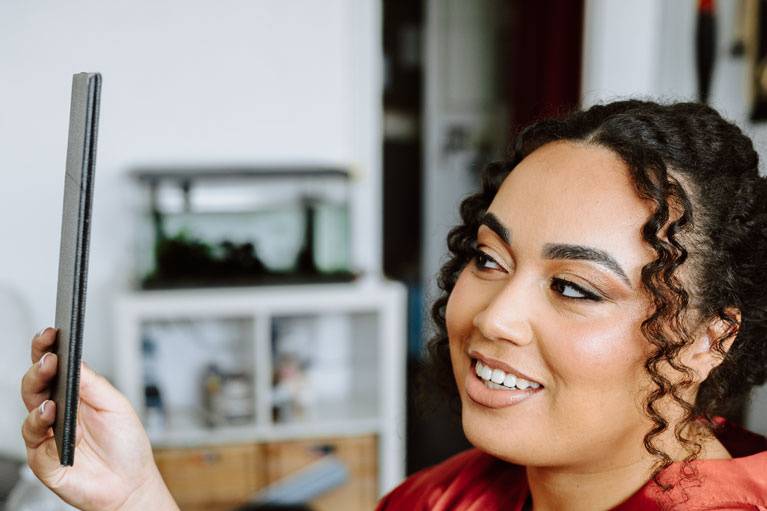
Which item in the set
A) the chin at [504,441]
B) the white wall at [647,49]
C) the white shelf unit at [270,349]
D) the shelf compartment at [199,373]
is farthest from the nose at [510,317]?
the white wall at [647,49]

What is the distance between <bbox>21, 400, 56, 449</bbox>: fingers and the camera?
0.84m

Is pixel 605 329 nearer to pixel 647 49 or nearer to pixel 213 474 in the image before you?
pixel 213 474

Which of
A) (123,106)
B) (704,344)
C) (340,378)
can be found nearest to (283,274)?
(340,378)

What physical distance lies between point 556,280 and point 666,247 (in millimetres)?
127

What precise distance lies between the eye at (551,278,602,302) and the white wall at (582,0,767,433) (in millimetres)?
1806

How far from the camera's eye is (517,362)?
884mm

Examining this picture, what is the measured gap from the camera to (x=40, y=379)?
830mm

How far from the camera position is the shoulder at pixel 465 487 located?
3.80 ft

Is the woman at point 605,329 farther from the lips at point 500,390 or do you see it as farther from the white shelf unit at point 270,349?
the white shelf unit at point 270,349

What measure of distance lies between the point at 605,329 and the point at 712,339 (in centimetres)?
16

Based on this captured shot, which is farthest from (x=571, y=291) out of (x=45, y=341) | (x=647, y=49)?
(x=647, y=49)

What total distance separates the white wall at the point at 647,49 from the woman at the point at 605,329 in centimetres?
167

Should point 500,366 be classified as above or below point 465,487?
above

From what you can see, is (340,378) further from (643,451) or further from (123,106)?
(643,451)
